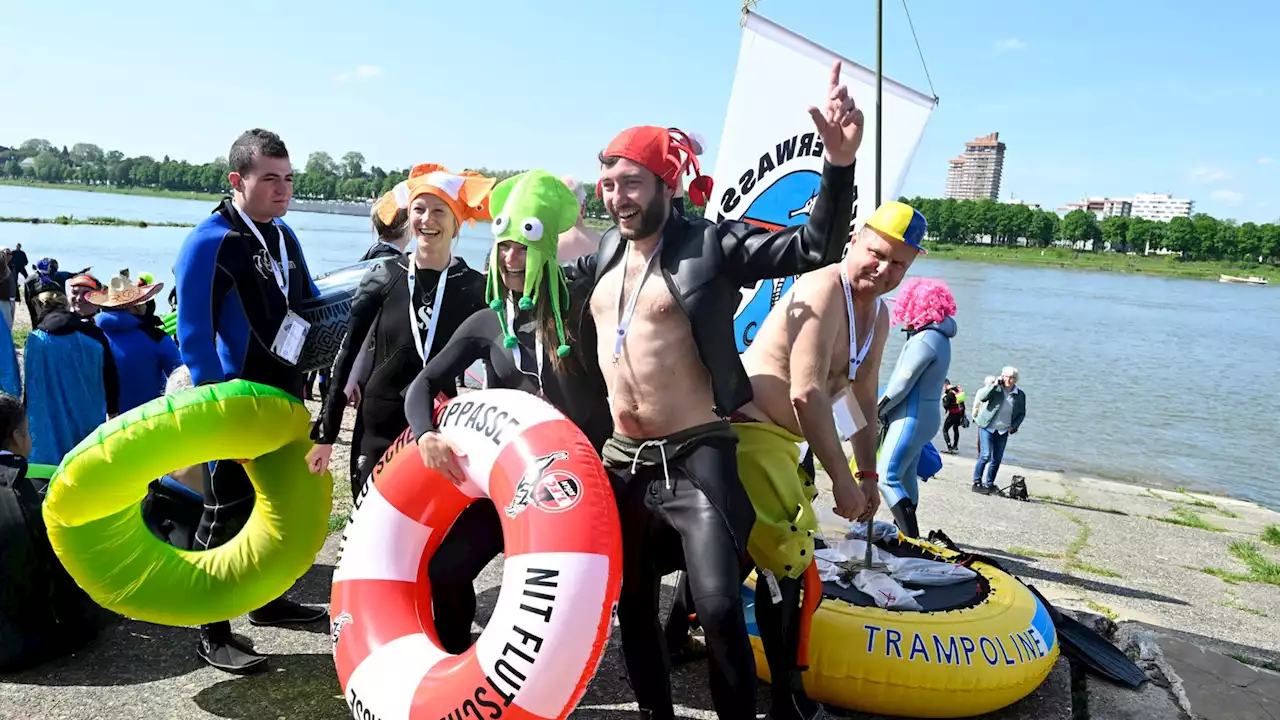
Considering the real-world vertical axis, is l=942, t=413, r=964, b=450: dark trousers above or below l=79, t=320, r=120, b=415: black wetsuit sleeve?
below

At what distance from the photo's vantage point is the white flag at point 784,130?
14.0 ft

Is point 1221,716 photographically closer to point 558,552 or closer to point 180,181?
point 558,552

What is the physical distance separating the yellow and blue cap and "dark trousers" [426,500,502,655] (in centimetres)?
165

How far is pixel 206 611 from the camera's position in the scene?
2.99 metres

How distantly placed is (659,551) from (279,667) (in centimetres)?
162

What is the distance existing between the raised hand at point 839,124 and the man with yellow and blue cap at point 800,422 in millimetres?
764

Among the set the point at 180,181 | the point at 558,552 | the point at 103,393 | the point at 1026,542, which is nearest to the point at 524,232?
the point at 558,552

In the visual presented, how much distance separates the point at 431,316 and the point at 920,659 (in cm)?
216

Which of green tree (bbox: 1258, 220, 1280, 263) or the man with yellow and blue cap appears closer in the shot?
the man with yellow and blue cap

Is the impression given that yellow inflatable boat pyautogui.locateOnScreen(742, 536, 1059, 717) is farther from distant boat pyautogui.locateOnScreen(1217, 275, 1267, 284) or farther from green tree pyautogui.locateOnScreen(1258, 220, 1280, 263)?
green tree pyautogui.locateOnScreen(1258, 220, 1280, 263)

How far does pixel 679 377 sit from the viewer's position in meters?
2.48

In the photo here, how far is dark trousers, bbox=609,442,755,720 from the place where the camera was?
2344 millimetres

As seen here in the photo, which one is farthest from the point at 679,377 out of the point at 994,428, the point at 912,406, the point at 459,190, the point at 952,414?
the point at 952,414

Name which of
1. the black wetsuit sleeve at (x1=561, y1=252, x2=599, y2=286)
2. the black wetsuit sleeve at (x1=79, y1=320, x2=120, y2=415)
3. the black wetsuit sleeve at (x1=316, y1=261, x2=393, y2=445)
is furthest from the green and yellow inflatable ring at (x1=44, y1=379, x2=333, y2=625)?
the black wetsuit sleeve at (x1=79, y1=320, x2=120, y2=415)
